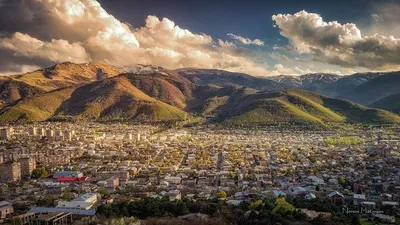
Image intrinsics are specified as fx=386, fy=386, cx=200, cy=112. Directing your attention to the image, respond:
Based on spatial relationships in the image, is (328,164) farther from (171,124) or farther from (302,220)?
(171,124)

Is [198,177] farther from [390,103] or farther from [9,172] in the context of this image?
[390,103]

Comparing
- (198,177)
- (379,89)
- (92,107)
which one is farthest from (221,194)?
(379,89)

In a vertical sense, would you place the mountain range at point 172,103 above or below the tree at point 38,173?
above

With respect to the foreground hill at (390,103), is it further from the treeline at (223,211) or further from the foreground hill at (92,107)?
the treeline at (223,211)

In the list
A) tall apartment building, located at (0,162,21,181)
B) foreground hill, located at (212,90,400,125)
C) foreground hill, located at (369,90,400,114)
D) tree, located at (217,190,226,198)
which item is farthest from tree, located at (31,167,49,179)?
foreground hill, located at (369,90,400,114)

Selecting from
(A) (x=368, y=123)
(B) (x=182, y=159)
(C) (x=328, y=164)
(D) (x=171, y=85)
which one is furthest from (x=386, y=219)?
(D) (x=171, y=85)

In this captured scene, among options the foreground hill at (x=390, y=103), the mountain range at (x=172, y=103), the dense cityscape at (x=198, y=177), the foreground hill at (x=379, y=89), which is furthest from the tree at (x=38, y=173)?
the foreground hill at (x=379, y=89)

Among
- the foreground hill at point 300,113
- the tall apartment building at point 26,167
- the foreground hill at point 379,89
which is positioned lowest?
the tall apartment building at point 26,167
